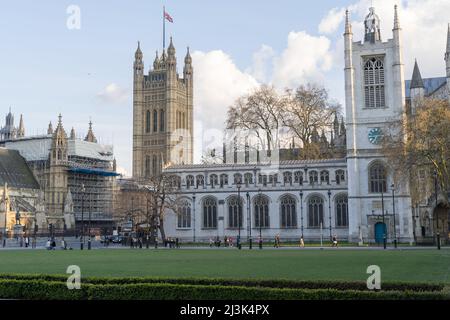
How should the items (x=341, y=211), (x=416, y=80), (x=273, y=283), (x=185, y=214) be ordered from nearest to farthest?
(x=273, y=283) → (x=341, y=211) → (x=185, y=214) → (x=416, y=80)

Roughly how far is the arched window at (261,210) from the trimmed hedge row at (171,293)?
4643 cm

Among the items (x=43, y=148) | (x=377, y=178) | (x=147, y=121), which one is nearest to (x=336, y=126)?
(x=377, y=178)

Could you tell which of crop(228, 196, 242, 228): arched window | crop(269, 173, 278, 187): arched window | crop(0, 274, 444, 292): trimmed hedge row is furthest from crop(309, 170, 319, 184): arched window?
crop(0, 274, 444, 292): trimmed hedge row

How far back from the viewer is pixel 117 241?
71062 mm

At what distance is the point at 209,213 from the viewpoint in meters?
66.0

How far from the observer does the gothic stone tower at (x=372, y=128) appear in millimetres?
58688

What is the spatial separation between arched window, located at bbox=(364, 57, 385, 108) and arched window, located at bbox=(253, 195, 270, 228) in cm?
1536

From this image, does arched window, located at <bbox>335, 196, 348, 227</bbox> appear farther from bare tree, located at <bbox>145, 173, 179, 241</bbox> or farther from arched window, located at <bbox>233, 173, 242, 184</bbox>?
bare tree, located at <bbox>145, 173, 179, 241</bbox>

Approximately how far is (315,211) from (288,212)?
119 inches

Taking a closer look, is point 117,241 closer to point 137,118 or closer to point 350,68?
point 350,68

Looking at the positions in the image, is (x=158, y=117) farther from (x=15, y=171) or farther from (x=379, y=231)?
(x=379, y=231)
